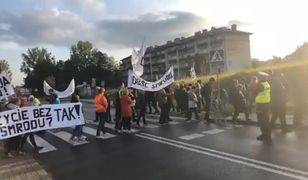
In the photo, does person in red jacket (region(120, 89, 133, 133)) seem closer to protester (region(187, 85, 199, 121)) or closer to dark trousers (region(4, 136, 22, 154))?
protester (region(187, 85, 199, 121))

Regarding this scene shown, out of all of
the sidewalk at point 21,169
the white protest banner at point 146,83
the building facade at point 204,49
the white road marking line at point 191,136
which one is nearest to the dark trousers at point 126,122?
the white protest banner at point 146,83

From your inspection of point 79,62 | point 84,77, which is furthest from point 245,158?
point 79,62

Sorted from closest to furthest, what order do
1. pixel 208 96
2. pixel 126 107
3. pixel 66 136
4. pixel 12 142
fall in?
pixel 12 142 → pixel 126 107 → pixel 66 136 → pixel 208 96

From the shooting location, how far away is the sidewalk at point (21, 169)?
959 centimetres

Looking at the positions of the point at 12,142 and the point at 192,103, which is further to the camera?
the point at 192,103

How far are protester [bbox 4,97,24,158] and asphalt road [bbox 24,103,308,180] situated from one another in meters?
0.62

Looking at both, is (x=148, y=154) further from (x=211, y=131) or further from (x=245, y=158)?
(x=211, y=131)

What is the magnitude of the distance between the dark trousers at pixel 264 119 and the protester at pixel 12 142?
6625 millimetres

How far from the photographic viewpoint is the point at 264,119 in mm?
13102

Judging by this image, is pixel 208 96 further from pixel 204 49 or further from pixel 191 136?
pixel 204 49

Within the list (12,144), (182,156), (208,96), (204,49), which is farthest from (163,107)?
(204,49)

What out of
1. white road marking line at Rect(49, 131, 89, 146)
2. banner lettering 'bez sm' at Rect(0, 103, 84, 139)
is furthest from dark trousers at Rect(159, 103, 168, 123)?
banner lettering 'bez sm' at Rect(0, 103, 84, 139)

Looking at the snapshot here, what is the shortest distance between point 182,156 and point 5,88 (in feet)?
17.4

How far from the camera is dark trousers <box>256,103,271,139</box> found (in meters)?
12.9
